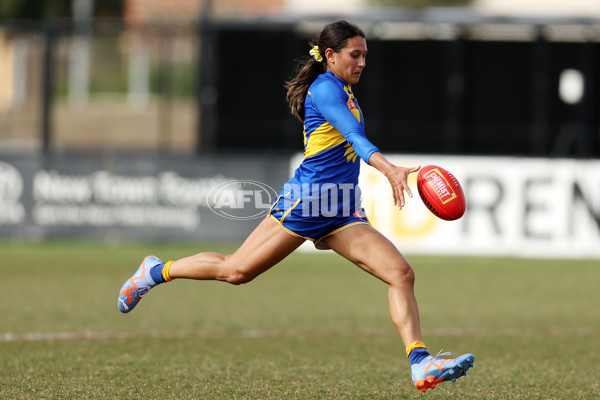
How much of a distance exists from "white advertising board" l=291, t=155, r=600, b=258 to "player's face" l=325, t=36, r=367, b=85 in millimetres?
11019

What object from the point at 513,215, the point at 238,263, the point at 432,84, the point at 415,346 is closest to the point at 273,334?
the point at 238,263

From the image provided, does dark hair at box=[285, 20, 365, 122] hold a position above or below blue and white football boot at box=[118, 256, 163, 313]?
above

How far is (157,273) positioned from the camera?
738cm

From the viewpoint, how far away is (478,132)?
2169 cm

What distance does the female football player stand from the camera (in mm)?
6438

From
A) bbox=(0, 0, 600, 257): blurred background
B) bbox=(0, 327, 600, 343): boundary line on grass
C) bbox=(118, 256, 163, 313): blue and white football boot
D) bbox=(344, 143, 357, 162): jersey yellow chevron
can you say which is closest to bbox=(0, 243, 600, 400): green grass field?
bbox=(0, 327, 600, 343): boundary line on grass

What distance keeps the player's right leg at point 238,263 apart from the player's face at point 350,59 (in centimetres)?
107

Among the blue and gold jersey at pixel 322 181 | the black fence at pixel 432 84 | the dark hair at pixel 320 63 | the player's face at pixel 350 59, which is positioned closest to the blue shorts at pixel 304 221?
the blue and gold jersey at pixel 322 181

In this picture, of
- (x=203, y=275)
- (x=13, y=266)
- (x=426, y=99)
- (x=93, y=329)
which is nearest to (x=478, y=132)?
(x=426, y=99)

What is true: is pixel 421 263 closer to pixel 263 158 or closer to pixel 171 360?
pixel 263 158

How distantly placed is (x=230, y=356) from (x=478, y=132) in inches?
562

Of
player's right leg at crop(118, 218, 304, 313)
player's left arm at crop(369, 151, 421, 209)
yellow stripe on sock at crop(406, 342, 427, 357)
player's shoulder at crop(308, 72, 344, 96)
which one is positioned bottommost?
yellow stripe on sock at crop(406, 342, 427, 357)

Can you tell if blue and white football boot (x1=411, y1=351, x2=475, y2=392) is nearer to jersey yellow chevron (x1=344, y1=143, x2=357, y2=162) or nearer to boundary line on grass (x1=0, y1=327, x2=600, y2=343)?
jersey yellow chevron (x1=344, y1=143, x2=357, y2=162)

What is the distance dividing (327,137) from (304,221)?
0.56 meters
